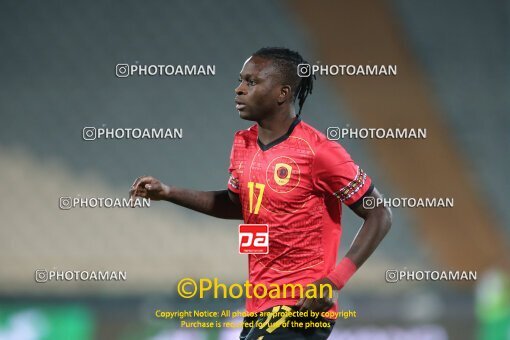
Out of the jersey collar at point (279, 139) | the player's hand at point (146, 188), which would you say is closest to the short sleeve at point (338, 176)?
the jersey collar at point (279, 139)

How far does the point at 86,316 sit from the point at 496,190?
2.48m

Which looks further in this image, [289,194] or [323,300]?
[289,194]

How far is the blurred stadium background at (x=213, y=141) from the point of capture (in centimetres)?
500

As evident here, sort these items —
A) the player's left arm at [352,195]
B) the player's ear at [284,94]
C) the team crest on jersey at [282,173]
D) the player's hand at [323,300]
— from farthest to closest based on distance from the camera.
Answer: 1. the player's ear at [284,94]
2. the team crest on jersey at [282,173]
3. the player's left arm at [352,195]
4. the player's hand at [323,300]

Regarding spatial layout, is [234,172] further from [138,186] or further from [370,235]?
[370,235]

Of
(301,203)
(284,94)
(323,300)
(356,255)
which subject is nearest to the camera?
(323,300)

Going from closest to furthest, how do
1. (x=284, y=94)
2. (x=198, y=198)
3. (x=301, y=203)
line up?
(x=301, y=203)
(x=284, y=94)
(x=198, y=198)

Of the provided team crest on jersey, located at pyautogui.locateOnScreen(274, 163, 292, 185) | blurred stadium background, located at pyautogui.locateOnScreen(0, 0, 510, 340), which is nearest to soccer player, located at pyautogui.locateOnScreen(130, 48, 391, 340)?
team crest on jersey, located at pyautogui.locateOnScreen(274, 163, 292, 185)

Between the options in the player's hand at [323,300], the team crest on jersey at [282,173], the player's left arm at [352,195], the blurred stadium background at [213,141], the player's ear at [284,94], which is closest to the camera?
the player's hand at [323,300]

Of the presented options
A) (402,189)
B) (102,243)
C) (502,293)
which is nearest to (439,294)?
(502,293)

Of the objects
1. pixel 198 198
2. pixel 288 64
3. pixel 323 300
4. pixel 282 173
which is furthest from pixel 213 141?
pixel 323 300

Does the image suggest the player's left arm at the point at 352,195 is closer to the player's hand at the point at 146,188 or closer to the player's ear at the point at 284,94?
the player's ear at the point at 284,94

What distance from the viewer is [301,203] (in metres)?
Answer: 2.98

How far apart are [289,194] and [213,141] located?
217 centimetres
